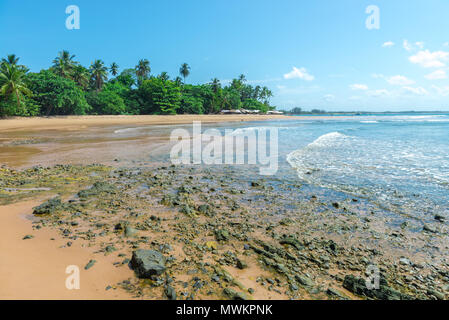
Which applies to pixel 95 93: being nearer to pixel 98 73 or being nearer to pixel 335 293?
pixel 98 73

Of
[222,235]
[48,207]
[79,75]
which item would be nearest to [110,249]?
[222,235]

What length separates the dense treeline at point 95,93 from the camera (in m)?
32.7

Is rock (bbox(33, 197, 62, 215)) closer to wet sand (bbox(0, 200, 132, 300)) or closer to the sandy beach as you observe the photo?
the sandy beach

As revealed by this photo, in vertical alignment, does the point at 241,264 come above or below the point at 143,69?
below

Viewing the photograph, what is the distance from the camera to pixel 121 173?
7.05 meters

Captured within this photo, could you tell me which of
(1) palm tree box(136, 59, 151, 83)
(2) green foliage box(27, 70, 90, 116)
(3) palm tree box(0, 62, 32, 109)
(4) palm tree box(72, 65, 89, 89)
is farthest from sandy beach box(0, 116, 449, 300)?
(1) palm tree box(136, 59, 151, 83)

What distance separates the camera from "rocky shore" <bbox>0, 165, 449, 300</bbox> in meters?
2.50

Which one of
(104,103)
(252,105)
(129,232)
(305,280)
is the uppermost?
(252,105)

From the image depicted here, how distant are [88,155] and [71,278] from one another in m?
8.98

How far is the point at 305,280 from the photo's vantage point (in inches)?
103

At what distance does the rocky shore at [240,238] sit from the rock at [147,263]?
0.01 metres

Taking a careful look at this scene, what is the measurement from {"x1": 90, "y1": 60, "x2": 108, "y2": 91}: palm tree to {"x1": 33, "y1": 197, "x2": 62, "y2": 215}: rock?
66837 millimetres

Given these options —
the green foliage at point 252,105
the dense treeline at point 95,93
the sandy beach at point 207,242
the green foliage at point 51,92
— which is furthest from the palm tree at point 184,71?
the sandy beach at point 207,242

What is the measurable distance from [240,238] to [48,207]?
3576mm
